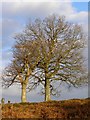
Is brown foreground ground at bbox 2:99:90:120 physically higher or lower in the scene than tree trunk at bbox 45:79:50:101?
lower

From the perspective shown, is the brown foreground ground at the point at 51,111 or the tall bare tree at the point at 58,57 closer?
the brown foreground ground at the point at 51,111

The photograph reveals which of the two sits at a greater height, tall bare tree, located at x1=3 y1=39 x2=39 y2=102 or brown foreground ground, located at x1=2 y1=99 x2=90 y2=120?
tall bare tree, located at x1=3 y1=39 x2=39 y2=102

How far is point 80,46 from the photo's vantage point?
4347 centimetres

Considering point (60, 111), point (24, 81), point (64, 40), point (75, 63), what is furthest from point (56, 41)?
point (60, 111)

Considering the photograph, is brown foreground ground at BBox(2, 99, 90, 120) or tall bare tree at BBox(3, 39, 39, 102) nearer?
brown foreground ground at BBox(2, 99, 90, 120)

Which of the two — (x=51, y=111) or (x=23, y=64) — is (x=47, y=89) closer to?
(x=23, y=64)

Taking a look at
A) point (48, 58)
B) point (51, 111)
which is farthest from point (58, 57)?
point (51, 111)

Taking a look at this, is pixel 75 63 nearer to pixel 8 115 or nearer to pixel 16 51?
pixel 16 51

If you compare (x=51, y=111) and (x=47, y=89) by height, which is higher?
(x=47, y=89)

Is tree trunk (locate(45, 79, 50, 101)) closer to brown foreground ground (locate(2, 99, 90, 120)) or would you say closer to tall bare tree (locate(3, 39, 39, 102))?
tall bare tree (locate(3, 39, 39, 102))

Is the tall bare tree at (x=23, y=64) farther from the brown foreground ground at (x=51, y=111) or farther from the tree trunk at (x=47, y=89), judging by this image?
the brown foreground ground at (x=51, y=111)

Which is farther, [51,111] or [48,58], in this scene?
[48,58]

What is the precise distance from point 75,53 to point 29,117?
2179 centimetres

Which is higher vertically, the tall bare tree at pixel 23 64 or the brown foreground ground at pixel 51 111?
the tall bare tree at pixel 23 64
